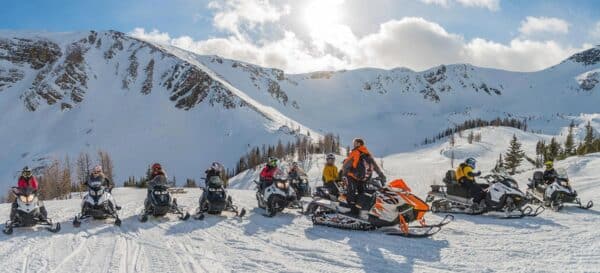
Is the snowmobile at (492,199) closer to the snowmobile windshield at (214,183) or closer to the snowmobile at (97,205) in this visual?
the snowmobile windshield at (214,183)

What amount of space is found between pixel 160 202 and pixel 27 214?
3159 millimetres

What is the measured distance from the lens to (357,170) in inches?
423

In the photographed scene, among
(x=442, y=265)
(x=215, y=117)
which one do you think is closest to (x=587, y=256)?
(x=442, y=265)

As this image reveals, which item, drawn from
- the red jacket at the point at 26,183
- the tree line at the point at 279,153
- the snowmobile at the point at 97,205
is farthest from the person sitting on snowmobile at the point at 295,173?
the tree line at the point at 279,153

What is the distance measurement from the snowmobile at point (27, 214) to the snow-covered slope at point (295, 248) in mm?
480

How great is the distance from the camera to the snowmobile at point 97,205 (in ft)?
39.3

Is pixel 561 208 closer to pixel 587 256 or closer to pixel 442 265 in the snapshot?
pixel 587 256

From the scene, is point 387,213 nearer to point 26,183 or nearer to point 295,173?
point 295,173

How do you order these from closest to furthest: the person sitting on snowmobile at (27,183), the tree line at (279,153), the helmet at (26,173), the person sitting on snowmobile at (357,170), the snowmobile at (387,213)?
the snowmobile at (387,213) → the person sitting on snowmobile at (357,170) → the person sitting on snowmobile at (27,183) → the helmet at (26,173) → the tree line at (279,153)

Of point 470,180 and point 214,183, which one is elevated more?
point 214,183

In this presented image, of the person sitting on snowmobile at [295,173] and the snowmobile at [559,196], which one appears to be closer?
the snowmobile at [559,196]

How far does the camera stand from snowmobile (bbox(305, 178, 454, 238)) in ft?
33.1

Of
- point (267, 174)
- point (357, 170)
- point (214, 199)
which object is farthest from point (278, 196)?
point (357, 170)

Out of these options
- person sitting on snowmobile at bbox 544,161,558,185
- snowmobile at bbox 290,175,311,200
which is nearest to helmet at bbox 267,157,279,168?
snowmobile at bbox 290,175,311,200
